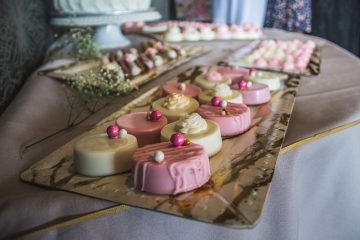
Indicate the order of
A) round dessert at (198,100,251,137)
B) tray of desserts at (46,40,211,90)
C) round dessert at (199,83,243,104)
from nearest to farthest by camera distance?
round dessert at (198,100,251,137)
round dessert at (199,83,243,104)
tray of desserts at (46,40,211,90)

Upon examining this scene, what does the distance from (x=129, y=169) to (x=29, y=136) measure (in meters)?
0.34

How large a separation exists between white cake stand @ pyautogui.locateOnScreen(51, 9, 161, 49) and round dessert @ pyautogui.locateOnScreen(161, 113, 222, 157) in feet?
3.30

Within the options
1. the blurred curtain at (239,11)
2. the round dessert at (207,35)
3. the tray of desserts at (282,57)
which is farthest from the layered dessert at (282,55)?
the blurred curtain at (239,11)

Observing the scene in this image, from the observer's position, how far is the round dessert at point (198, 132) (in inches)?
32.6

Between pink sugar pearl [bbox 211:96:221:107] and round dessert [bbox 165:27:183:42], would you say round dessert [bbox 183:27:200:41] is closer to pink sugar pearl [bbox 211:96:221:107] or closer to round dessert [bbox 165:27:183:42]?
round dessert [bbox 165:27:183:42]

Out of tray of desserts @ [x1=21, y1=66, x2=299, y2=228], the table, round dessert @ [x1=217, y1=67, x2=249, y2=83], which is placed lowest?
the table

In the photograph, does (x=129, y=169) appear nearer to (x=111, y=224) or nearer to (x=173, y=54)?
(x=111, y=224)

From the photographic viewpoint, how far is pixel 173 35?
2193 mm

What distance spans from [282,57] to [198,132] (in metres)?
1.01

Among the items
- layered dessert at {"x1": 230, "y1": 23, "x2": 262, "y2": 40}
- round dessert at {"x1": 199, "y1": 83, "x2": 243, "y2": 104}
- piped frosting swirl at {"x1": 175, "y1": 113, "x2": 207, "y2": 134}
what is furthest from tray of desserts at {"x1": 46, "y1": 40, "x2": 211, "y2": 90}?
piped frosting swirl at {"x1": 175, "y1": 113, "x2": 207, "y2": 134}

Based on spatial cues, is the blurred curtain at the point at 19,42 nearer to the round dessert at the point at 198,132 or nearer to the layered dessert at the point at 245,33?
the round dessert at the point at 198,132

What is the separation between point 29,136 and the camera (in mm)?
989

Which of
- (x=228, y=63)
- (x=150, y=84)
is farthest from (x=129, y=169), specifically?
(x=228, y=63)

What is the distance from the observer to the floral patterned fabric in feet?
11.8
